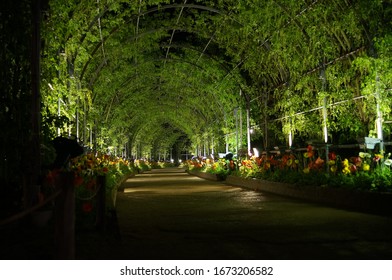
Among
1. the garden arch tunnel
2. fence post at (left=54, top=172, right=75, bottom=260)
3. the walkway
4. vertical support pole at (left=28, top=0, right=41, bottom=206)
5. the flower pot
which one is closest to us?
fence post at (left=54, top=172, right=75, bottom=260)

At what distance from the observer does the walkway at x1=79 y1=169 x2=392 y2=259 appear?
5.13 m

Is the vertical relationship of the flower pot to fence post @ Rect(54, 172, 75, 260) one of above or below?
above

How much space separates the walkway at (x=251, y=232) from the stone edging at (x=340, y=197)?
0.43m

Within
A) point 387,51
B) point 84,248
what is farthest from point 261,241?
point 387,51

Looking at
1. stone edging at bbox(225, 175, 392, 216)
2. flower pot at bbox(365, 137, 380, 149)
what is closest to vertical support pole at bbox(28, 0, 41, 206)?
stone edging at bbox(225, 175, 392, 216)

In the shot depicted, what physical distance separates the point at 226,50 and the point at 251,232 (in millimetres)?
14360

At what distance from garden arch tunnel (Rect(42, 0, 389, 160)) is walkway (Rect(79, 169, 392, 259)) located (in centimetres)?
360

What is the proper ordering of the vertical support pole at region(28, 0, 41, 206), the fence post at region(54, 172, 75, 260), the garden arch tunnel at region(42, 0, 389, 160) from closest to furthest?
the fence post at region(54, 172, 75, 260)
the vertical support pole at region(28, 0, 41, 206)
the garden arch tunnel at region(42, 0, 389, 160)

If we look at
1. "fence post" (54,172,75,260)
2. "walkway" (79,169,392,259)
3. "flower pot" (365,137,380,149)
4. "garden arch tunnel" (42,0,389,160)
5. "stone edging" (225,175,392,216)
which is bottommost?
"walkway" (79,169,392,259)

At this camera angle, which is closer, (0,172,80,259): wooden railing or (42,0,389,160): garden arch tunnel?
(0,172,80,259): wooden railing

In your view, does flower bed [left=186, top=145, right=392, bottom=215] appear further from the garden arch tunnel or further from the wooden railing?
the wooden railing

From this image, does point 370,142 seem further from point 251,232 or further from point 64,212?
point 64,212

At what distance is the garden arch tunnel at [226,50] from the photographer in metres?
12.0

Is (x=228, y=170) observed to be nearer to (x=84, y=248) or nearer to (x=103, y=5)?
(x=103, y=5)
